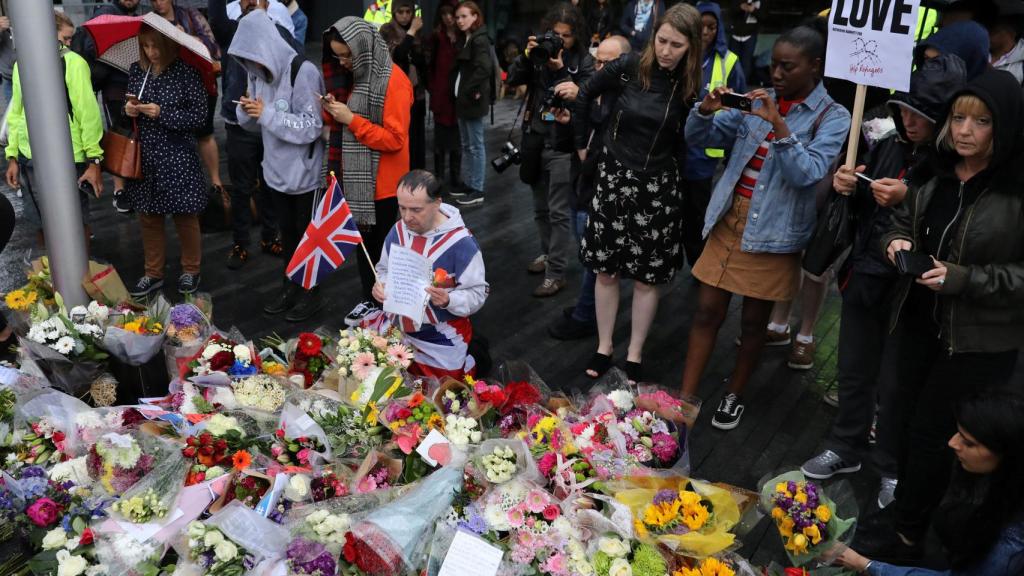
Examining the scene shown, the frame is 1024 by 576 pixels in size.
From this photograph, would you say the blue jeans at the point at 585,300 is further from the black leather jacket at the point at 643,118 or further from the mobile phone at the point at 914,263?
the mobile phone at the point at 914,263

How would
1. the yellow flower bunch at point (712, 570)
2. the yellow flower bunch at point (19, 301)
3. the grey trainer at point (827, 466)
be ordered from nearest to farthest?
1. the yellow flower bunch at point (712, 570)
2. the yellow flower bunch at point (19, 301)
3. the grey trainer at point (827, 466)

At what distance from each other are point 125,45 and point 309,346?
2.82m

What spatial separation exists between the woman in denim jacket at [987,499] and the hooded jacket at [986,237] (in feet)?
1.90

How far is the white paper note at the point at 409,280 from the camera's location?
3371mm

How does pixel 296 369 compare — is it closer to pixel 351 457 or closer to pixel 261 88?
pixel 351 457

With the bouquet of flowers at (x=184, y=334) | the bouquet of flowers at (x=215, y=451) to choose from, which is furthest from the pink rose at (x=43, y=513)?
the bouquet of flowers at (x=184, y=334)

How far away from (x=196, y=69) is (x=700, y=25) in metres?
3.01

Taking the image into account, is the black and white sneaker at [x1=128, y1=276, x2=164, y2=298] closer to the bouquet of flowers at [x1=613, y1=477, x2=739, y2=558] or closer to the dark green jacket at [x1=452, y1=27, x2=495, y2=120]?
the dark green jacket at [x1=452, y1=27, x2=495, y2=120]

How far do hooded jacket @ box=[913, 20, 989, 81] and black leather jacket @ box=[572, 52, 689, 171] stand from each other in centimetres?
119

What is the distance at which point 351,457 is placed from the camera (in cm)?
262

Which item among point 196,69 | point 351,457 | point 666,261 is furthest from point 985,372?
point 196,69

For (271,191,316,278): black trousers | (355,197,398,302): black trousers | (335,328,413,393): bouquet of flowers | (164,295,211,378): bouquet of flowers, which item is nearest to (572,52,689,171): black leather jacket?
(355,197,398,302): black trousers

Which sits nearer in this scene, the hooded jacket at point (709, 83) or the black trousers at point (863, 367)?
the black trousers at point (863, 367)

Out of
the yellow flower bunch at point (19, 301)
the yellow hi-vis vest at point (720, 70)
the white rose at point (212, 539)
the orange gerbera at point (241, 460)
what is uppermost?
Result: the yellow hi-vis vest at point (720, 70)
